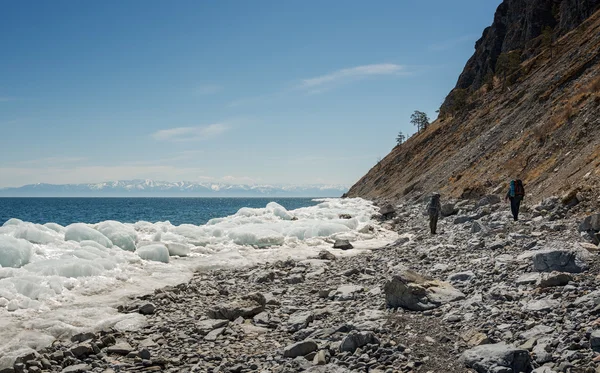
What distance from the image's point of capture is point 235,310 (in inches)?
417

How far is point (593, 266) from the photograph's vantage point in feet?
29.3

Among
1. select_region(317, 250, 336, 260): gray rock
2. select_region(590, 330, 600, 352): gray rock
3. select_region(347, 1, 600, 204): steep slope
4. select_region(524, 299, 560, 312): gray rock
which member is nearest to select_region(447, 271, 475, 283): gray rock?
select_region(524, 299, 560, 312): gray rock

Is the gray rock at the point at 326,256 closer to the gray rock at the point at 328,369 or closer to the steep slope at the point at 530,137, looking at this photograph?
the steep slope at the point at 530,137

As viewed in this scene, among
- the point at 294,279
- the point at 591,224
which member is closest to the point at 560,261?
the point at 591,224

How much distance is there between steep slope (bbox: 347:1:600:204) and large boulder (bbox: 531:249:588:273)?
828 centimetres

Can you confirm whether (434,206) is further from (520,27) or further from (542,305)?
(520,27)

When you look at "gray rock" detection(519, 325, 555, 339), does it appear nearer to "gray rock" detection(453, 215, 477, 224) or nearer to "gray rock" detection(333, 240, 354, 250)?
"gray rock" detection(333, 240, 354, 250)

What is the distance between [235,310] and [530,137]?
30511mm

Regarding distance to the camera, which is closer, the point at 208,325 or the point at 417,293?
the point at 417,293

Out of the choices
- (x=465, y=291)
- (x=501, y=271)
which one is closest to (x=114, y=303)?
(x=465, y=291)

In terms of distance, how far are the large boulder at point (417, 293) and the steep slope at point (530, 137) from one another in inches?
377

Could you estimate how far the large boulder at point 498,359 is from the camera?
596 centimetres

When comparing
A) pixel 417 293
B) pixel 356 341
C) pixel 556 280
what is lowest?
pixel 356 341

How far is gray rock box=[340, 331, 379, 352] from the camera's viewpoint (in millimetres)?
7645
